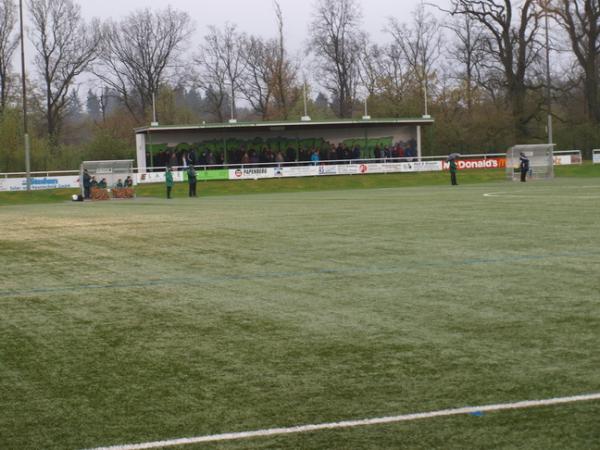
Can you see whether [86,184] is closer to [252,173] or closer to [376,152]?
[252,173]

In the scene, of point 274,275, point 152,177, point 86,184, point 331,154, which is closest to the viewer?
point 274,275

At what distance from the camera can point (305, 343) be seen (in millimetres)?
6953

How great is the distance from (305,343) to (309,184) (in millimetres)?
46583

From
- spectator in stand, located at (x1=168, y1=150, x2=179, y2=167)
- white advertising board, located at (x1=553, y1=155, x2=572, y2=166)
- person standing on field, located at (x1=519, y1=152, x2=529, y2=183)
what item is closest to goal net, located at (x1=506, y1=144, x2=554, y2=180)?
person standing on field, located at (x1=519, y1=152, x2=529, y2=183)

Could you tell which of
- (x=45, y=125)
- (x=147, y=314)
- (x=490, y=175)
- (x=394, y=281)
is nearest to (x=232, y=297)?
(x=147, y=314)

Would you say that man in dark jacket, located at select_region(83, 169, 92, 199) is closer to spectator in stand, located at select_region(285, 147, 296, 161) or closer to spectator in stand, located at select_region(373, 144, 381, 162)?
spectator in stand, located at select_region(285, 147, 296, 161)

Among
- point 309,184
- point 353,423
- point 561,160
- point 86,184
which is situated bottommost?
point 353,423

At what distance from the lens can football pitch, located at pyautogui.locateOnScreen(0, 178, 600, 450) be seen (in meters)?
4.84

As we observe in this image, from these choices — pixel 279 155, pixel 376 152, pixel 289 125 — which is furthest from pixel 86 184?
pixel 376 152

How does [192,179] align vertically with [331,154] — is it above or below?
below

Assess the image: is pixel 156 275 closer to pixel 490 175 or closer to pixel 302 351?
pixel 302 351

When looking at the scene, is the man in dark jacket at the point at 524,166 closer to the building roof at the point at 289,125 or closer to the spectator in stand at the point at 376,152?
the building roof at the point at 289,125

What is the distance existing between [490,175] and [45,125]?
1860 inches

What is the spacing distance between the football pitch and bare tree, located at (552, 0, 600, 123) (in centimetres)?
5954
